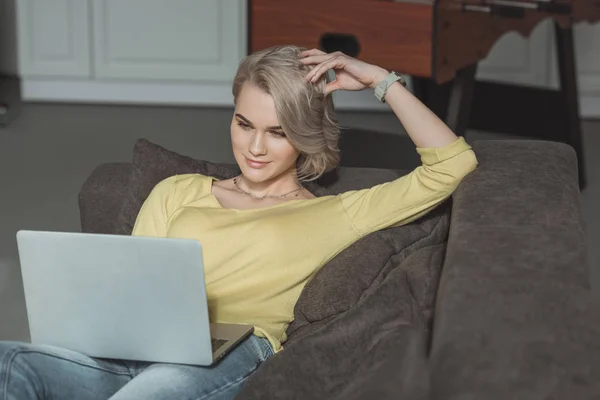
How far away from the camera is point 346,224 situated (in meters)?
1.92

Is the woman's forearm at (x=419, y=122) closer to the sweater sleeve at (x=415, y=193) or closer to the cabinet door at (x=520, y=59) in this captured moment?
the sweater sleeve at (x=415, y=193)

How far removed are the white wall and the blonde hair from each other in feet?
12.5

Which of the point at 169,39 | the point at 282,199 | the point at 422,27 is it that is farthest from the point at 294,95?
the point at 169,39

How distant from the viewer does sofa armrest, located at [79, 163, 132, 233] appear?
2248 millimetres

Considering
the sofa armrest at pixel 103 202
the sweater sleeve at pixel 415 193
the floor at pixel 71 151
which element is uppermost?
the sweater sleeve at pixel 415 193

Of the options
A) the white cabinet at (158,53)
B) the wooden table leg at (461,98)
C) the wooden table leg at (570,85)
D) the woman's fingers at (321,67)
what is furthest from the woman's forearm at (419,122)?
the white cabinet at (158,53)

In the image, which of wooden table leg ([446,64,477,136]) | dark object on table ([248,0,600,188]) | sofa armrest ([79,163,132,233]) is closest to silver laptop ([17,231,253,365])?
sofa armrest ([79,163,132,233])

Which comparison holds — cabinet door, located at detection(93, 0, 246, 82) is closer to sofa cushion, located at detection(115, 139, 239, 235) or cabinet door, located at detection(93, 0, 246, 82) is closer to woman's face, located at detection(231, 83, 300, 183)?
sofa cushion, located at detection(115, 139, 239, 235)

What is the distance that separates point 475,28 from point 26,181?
1.77 metres

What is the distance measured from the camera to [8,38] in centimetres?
554

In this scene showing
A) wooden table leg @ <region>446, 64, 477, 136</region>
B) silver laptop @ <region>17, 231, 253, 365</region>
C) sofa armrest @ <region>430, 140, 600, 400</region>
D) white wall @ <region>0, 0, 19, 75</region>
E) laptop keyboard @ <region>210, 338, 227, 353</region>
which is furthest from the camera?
white wall @ <region>0, 0, 19, 75</region>

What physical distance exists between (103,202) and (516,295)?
1113 mm

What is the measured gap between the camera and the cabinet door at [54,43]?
536cm

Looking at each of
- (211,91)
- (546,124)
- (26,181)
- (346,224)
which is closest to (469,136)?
(546,124)
